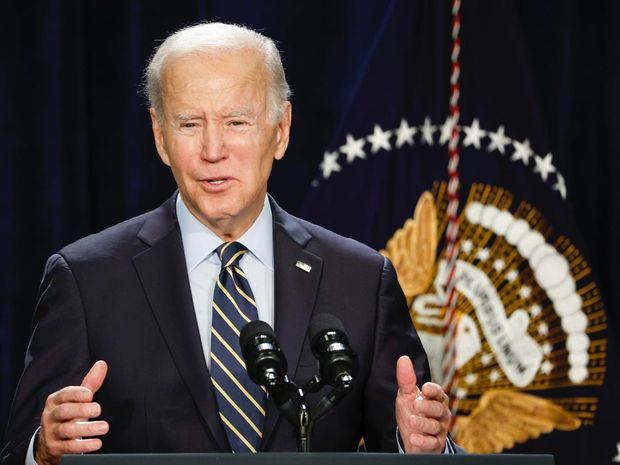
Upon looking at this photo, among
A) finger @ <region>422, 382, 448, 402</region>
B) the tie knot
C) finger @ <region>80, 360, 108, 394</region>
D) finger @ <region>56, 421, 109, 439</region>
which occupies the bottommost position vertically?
finger @ <region>56, 421, 109, 439</region>

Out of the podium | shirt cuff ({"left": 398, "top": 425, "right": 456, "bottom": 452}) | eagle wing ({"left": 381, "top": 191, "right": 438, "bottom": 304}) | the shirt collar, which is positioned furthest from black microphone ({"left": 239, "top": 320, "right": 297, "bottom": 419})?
eagle wing ({"left": 381, "top": 191, "right": 438, "bottom": 304})

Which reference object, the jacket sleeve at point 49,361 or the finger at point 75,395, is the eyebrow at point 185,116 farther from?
the finger at point 75,395

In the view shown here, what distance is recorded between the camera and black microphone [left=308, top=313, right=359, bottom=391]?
63.1 inches

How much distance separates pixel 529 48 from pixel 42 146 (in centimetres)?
157

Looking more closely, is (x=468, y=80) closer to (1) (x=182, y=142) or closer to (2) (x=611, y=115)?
(2) (x=611, y=115)

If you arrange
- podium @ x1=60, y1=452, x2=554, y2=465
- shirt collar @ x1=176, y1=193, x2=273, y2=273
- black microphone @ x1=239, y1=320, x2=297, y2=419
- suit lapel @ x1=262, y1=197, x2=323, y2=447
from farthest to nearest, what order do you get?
shirt collar @ x1=176, y1=193, x2=273, y2=273 → suit lapel @ x1=262, y1=197, x2=323, y2=447 → black microphone @ x1=239, y1=320, x2=297, y2=419 → podium @ x1=60, y1=452, x2=554, y2=465

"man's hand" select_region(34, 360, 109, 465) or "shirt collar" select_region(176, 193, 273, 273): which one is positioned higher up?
"shirt collar" select_region(176, 193, 273, 273)

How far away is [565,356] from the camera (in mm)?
3250

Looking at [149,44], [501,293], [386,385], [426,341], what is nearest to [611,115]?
[501,293]

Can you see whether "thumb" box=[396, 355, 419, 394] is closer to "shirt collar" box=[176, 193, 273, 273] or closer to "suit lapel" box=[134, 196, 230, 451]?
"suit lapel" box=[134, 196, 230, 451]

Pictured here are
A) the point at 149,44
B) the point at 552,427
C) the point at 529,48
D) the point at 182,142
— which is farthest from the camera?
the point at 529,48

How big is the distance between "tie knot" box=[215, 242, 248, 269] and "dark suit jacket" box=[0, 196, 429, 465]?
76 mm

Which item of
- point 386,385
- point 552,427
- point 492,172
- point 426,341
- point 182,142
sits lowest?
point 552,427

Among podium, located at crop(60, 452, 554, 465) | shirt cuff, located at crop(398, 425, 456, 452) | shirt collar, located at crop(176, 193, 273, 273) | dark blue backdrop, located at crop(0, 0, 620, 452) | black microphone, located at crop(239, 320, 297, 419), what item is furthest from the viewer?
dark blue backdrop, located at crop(0, 0, 620, 452)
